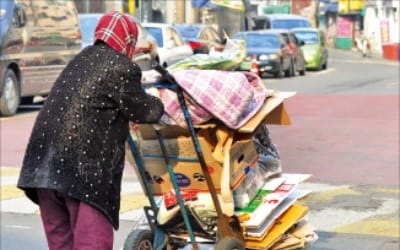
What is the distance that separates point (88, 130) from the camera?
4652 mm

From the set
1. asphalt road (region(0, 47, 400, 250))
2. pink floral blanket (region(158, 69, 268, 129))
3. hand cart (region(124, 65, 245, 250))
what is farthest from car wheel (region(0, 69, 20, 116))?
pink floral blanket (region(158, 69, 268, 129))

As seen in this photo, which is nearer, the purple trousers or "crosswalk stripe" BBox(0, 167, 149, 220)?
→ the purple trousers

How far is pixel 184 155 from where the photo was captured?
230 inches

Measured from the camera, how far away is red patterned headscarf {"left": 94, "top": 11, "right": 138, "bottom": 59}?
190 inches

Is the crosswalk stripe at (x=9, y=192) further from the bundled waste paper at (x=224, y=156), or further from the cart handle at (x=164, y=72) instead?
the cart handle at (x=164, y=72)

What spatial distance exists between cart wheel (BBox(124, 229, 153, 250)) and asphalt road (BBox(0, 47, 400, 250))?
4.53 ft

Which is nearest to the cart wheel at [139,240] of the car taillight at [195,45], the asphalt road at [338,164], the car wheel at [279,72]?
the asphalt road at [338,164]

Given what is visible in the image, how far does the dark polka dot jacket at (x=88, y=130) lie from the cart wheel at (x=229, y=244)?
41.6 inches

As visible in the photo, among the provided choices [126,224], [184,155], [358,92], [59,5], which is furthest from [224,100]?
[358,92]

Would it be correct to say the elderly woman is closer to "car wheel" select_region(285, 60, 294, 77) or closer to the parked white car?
the parked white car

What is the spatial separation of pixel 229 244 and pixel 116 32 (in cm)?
161

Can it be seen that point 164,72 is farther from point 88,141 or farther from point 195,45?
point 195,45

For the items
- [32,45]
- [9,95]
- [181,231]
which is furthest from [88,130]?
[32,45]

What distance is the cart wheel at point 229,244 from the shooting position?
567 cm
